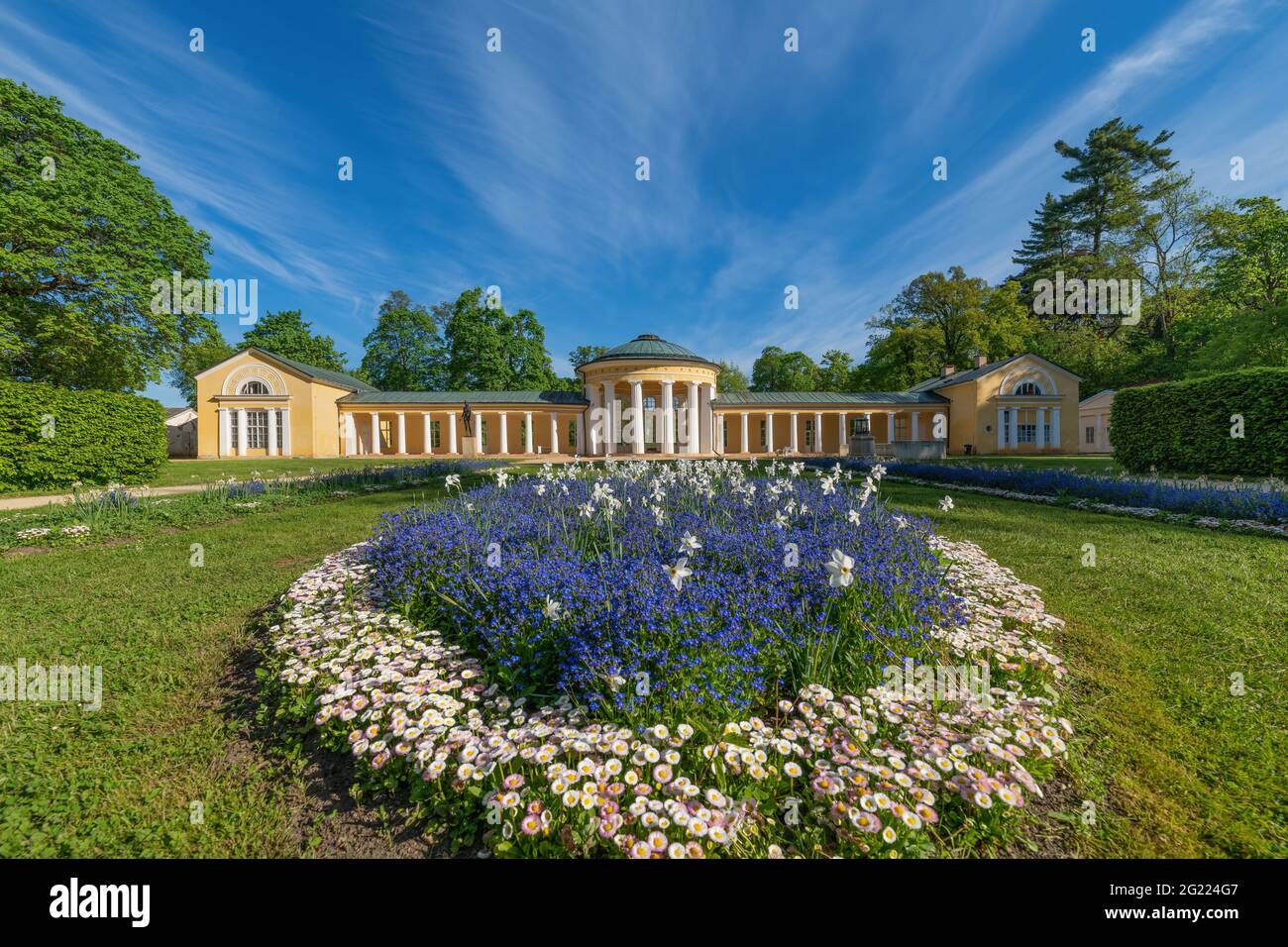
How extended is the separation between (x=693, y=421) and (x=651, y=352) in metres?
5.46

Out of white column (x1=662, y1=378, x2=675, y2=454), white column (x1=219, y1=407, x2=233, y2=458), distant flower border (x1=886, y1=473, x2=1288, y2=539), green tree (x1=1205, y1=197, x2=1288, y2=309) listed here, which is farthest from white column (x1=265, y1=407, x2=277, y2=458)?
green tree (x1=1205, y1=197, x2=1288, y2=309)

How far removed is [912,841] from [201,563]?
25.5 ft

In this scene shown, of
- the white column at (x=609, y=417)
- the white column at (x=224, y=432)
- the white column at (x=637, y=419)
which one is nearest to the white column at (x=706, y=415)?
the white column at (x=637, y=419)

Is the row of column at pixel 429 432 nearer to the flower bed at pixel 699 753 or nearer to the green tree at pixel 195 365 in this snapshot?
the green tree at pixel 195 365

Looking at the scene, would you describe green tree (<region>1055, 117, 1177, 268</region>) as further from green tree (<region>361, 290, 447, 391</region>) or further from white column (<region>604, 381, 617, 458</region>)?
green tree (<region>361, 290, 447, 391</region>)

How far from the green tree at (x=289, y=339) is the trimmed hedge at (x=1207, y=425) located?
187 feet

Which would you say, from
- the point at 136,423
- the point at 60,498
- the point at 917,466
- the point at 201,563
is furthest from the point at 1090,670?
the point at 136,423

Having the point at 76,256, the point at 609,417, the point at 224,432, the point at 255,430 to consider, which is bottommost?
the point at 224,432

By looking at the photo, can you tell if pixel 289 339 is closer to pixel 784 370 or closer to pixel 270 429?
pixel 270 429

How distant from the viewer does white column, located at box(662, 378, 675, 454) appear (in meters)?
32.5

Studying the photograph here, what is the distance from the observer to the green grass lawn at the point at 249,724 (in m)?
2.07

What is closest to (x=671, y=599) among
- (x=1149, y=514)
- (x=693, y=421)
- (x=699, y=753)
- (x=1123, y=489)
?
(x=699, y=753)

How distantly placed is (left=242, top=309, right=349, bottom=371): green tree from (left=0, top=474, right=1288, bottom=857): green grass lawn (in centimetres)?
4800

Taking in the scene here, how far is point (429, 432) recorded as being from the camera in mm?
34969
